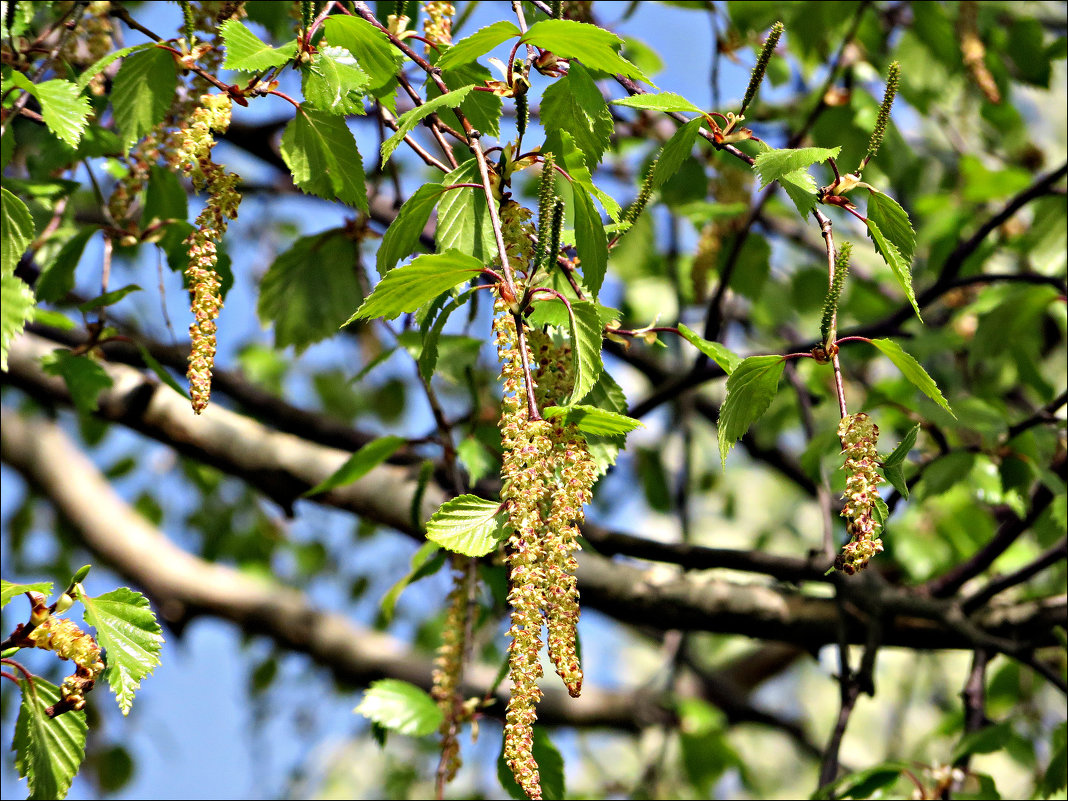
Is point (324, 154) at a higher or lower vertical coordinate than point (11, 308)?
higher

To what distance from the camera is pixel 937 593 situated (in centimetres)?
183

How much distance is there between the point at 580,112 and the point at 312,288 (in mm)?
850

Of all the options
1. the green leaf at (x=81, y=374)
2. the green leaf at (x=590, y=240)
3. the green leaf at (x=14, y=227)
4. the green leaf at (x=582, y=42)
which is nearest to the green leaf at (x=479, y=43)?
the green leaf at (x=582, y=42)

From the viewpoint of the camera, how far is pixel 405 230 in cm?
100

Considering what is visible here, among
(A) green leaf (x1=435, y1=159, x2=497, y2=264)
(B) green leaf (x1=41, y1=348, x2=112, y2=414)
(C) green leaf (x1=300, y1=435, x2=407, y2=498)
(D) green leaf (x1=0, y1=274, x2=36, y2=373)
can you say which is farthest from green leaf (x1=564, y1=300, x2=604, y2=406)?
(B) green leaf (x1=41, y1=348, x2=112, y2=414)

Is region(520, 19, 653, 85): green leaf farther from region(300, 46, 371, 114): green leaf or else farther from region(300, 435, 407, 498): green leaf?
region(300, 435, 407, 498): green leaf

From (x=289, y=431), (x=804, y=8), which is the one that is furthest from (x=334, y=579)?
(x=804, y=8)

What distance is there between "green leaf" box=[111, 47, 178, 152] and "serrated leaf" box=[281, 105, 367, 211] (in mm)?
187

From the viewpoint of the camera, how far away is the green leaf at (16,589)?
0.98 meters

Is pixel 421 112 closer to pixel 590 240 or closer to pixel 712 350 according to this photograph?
pixel 590 240

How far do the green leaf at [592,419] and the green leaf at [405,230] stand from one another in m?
0.24

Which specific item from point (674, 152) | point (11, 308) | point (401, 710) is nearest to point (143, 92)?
point (11, 308)

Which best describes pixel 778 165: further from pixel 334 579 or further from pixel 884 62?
pixel 334 579

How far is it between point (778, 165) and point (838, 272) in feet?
0.37
